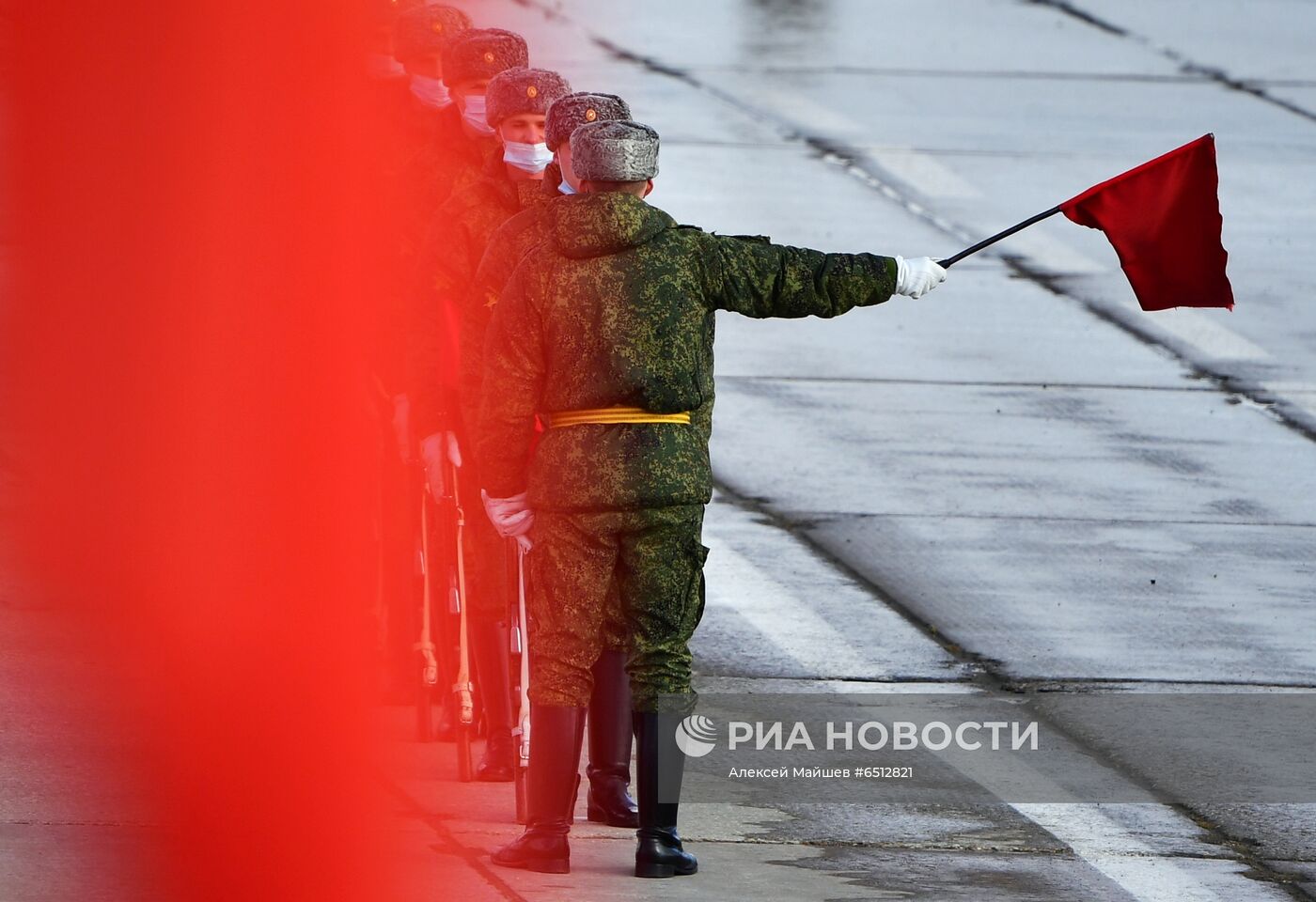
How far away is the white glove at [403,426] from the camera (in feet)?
26.0

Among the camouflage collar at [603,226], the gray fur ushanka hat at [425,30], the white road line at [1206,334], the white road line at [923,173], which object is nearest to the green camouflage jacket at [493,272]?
the camouflage collar at [603,226]

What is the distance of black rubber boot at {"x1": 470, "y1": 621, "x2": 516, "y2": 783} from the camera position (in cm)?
744

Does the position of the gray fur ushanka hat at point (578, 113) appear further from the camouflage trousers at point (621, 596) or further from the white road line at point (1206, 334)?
the white road line at point (1206, 334)

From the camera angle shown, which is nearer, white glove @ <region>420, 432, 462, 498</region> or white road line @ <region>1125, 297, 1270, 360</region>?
white glove @ <region>420, 432, 462, 498</region>

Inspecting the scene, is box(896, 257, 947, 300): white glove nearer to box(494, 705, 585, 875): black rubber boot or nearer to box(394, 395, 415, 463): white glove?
box(494, 705, 585, 875): black rubber boot

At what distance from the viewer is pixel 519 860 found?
654cm

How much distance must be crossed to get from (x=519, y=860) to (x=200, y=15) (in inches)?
200

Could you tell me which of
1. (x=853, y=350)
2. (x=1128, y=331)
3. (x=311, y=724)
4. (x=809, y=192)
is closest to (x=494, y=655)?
(x=311, y=724)

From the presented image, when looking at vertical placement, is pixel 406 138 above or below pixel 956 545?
above

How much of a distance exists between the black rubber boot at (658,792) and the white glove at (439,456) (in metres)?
1.30

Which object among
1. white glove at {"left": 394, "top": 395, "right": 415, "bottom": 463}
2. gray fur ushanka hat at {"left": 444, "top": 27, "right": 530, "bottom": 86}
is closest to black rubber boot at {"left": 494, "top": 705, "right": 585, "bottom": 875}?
white glove at {"left": 394, "top": 395, "right": 415, "bottom": 463}

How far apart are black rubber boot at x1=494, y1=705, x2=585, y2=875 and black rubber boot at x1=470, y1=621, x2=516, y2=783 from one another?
847mm

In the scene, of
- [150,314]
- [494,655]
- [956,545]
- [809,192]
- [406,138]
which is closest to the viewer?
[494,655]

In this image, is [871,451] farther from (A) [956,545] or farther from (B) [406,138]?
(B) [406,138]
